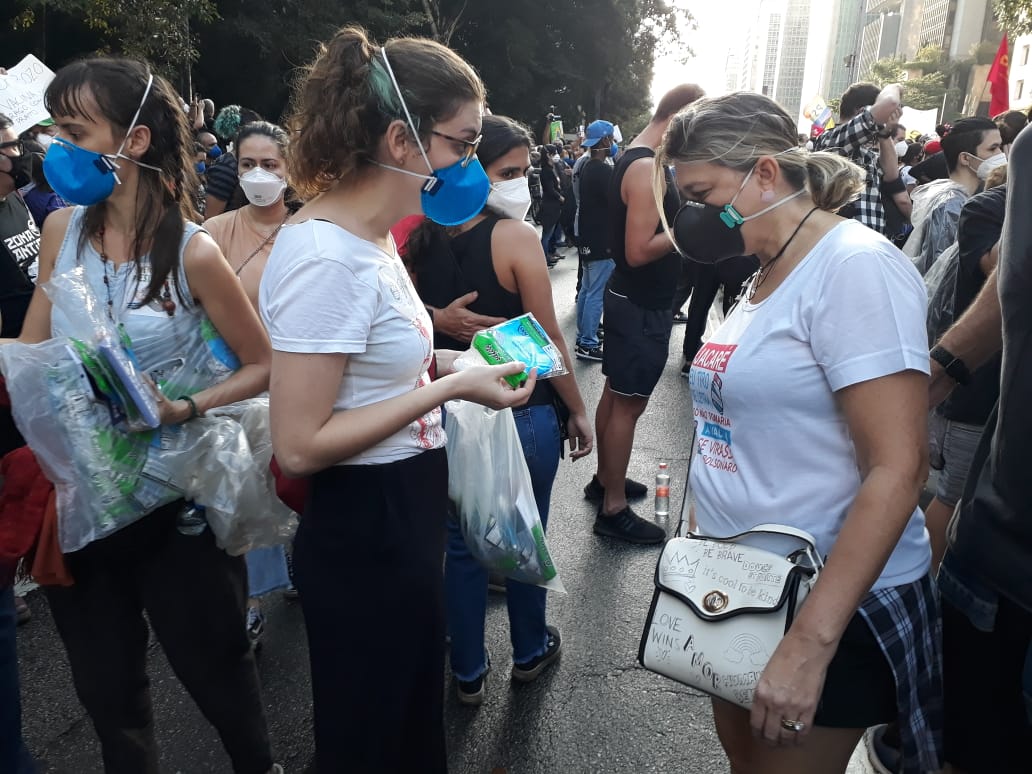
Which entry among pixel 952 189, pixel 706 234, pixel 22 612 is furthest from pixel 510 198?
pixel 952 189

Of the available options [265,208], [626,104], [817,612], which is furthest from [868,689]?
[626,104]

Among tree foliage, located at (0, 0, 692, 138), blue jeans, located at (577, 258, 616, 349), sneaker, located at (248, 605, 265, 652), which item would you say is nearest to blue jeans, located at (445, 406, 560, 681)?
sneaker, located at (248, 605, 265, 652)

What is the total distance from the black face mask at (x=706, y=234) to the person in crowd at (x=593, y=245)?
457cm

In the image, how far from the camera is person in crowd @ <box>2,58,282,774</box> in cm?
189

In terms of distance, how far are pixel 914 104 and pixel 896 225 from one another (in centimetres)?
7433

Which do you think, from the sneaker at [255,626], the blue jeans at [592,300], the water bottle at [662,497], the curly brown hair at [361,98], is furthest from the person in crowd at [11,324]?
the blue jeans at [592,300]

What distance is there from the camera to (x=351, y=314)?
1429 millimetres

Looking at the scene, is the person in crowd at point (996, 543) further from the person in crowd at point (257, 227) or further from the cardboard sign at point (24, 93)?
the cardboard sign at point (24, 93)

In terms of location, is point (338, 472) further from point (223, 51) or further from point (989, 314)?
point (223, 51)

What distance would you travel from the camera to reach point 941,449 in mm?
2846

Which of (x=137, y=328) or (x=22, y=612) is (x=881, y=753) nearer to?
(x=137, y=328)

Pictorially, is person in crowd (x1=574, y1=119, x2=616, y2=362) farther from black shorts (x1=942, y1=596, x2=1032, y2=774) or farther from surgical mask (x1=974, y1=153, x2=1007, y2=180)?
black shorts (x1=942, y1=596, x2=1032, y2=774)

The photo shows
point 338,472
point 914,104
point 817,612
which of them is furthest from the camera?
point 914,104

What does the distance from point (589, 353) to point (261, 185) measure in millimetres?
4610
